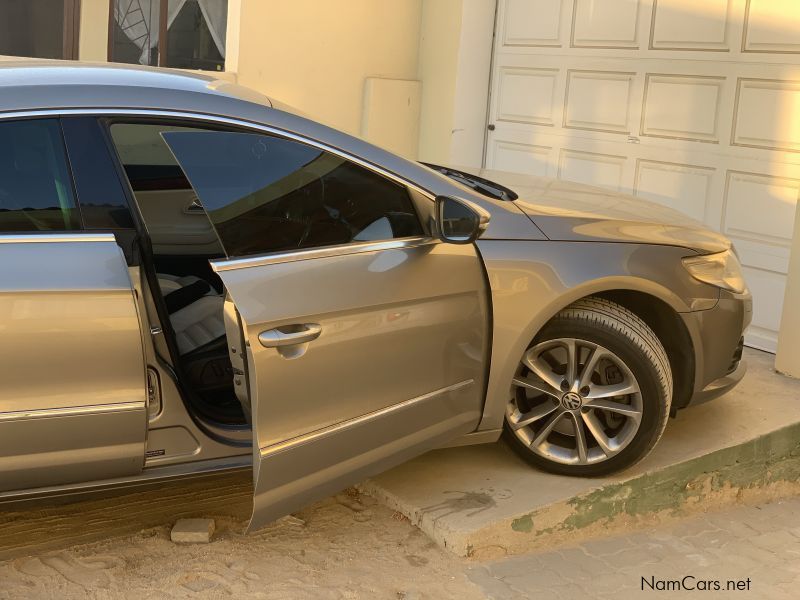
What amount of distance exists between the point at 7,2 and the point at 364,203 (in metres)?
8.69

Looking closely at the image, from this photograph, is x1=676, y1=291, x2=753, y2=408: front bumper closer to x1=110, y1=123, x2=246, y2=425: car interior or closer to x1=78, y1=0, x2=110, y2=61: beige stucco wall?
x1=110, y1=123, x2=246, y2=425: car interior

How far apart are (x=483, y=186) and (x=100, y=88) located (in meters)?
1.67

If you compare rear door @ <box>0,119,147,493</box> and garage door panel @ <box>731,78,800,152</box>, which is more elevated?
garage door panel @ <box>731,78,800,152</box>

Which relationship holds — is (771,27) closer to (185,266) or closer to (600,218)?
(600,218)

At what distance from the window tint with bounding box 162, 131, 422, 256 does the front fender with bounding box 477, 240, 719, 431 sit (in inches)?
15.8

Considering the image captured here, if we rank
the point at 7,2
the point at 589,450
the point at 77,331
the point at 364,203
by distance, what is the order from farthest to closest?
the point at 7,2 → the point at 589,450 → the point at 364,203 → the point at 77,331

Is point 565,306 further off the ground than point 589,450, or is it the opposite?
point 565,306

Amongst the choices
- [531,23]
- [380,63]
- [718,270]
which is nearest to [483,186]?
[718,270]

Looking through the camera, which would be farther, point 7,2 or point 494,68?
point 7,2

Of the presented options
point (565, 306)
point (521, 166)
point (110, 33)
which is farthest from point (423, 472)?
point (110, 33)

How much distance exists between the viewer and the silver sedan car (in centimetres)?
310

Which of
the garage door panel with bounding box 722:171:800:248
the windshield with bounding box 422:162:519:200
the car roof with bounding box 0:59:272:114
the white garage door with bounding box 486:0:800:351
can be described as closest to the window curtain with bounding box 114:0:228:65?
the white garage door with bounding box 486:0:800:351

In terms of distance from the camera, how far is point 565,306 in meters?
3.93

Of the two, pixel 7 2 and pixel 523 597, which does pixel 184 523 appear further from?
pixel 7 2
